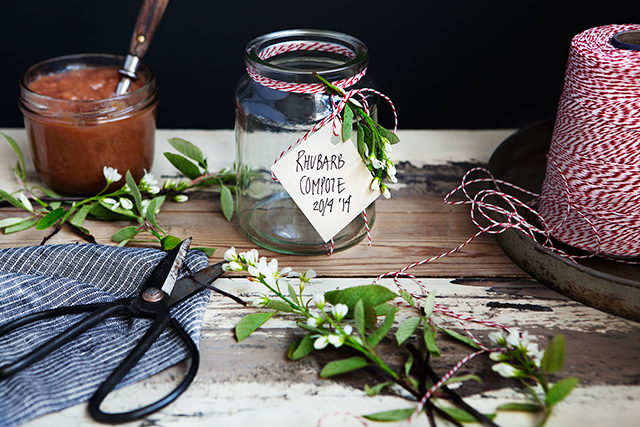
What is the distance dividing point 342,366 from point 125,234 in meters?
0.38

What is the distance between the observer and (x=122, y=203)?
803 millimetres

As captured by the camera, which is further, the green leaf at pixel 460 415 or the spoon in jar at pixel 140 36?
the spoon in jar at pixel 140 36

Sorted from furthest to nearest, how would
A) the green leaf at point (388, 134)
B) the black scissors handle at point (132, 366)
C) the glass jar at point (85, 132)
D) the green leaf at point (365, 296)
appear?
the glass jar at point (85, 132) < the green leaf at point (388, 134) < the green leaf at point (365, 296) < the black scissors handle at point (132, 366)

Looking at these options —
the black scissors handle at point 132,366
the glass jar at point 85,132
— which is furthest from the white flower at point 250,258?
the glass jar at point 85,132

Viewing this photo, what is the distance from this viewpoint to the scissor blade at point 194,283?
2.06 feet

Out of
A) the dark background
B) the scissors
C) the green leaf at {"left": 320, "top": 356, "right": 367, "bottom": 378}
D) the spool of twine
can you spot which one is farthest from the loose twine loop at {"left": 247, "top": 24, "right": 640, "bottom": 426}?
the dark background

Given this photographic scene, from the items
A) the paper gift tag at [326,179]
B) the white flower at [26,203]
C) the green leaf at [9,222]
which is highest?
the paper gift tag at [326,179]

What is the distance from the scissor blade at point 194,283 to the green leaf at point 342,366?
0.61 ft

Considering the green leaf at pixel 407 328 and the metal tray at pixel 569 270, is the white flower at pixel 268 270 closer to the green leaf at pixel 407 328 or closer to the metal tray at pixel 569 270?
the green leaf at pixel 407 328

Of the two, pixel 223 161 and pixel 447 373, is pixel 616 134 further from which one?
pixel 223 161

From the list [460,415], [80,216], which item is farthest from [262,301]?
[80,216]

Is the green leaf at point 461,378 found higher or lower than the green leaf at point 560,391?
lower

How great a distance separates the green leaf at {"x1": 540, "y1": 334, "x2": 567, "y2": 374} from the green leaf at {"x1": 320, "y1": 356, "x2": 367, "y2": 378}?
17 cm

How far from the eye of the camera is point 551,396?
0.50 m
